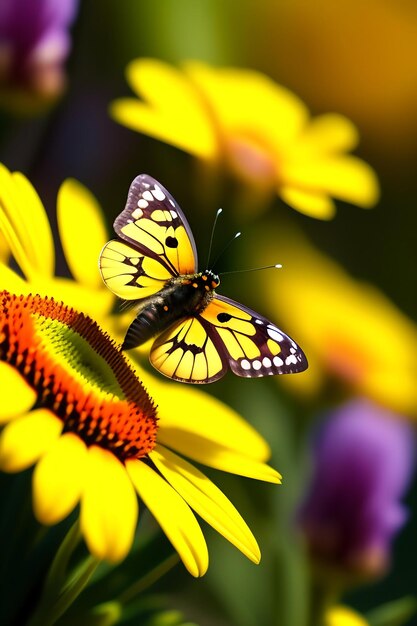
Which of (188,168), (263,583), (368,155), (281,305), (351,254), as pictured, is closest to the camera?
(188,168)

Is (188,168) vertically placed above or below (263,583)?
above

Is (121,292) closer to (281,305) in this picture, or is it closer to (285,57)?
(281,305)

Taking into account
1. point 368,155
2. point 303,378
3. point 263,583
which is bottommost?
point 263,583

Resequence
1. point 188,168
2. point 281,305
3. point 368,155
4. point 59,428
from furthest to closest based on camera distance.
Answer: point 368,155 < point 281,305 < point 188,168 < point 59,428

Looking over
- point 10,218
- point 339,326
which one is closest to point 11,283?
point 10,218

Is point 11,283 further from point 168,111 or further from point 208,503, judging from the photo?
point 168,111

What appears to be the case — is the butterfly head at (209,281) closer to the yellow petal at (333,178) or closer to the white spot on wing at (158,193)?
the white spot on wing at (158,193)

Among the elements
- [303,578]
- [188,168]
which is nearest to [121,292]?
[188,168]
